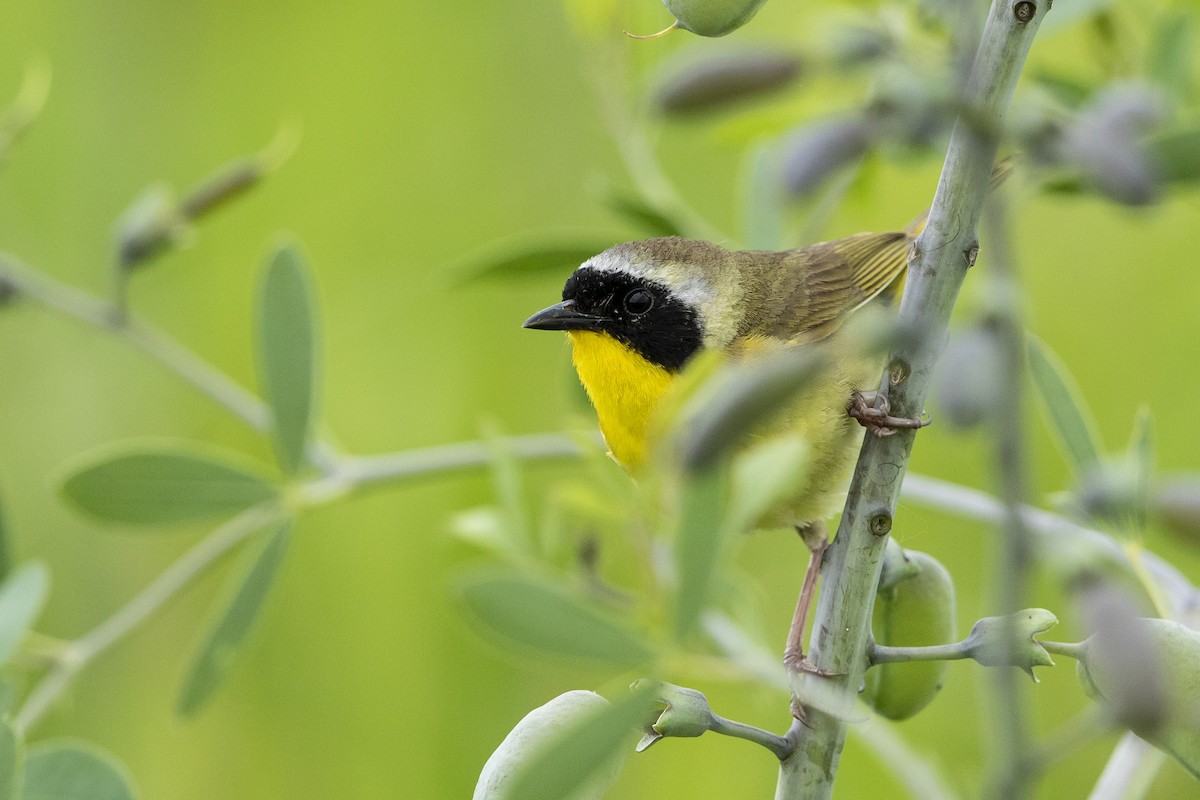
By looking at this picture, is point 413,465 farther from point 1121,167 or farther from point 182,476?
point 1121,167

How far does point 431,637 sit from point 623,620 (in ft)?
7.45

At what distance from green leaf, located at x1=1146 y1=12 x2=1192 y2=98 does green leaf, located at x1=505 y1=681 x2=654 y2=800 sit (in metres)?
1.13

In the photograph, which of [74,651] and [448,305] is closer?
[74,651]

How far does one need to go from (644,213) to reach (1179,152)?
588 mm

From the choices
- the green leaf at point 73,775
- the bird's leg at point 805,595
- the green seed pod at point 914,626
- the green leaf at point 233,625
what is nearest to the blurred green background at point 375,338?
the bird's leg at point 805,595

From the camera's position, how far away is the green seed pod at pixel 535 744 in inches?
28.4

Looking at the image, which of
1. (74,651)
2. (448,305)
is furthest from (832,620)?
(448,305)

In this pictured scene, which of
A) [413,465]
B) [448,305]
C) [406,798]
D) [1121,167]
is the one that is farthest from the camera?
[448,305]

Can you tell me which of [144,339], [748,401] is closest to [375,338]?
[144,339]

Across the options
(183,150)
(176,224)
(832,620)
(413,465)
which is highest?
(183,150)

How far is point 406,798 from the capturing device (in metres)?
2.73

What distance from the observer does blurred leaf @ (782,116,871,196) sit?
27.7 inches

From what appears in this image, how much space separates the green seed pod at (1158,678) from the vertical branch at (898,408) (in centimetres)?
15

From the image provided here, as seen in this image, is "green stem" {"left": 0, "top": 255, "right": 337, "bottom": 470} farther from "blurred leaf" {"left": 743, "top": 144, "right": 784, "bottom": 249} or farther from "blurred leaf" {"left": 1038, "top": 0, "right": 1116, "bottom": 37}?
"blurred leaf" {"left": 1038, "top": 0, "right": 1116, "bottom": 37}
